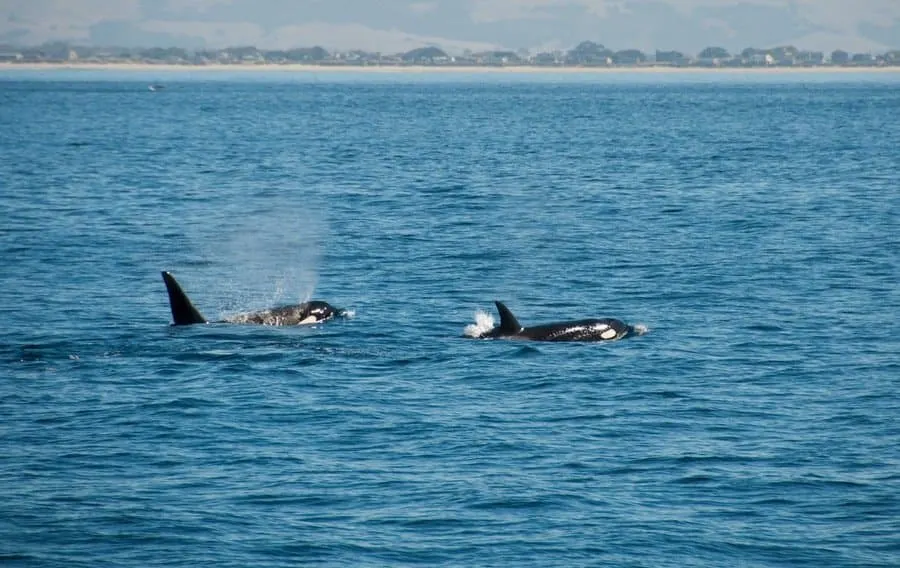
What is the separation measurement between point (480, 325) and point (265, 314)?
463 centimetres

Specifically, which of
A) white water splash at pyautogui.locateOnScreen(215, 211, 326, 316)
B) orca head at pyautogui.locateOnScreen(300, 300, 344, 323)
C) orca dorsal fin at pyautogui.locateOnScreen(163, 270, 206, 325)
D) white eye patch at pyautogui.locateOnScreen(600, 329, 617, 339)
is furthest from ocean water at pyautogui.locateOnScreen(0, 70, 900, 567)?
orca head at pyautogui.locateOnScreen(300, 300, 344, 323)

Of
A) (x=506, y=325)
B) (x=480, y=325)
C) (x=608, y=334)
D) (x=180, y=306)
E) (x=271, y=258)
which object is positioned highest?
(x=180, y=306)

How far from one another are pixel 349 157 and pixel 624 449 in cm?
6955

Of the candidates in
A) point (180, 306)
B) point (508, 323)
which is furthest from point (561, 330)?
point (180, 306)

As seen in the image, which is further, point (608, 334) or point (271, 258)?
point (271, 258)

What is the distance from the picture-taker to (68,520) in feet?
58.7

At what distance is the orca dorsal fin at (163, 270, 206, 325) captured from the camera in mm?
29609

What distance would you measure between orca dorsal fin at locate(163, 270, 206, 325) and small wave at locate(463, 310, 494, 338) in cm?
568

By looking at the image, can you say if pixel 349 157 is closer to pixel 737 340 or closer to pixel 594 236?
pixel 594 236

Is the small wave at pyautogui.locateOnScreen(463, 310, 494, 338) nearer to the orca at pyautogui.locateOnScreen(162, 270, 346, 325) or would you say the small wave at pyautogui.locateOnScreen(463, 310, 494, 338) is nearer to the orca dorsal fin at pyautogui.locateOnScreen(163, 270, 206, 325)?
the orca at pyautogui.locateOnScreen(162, 270, 346, 325)

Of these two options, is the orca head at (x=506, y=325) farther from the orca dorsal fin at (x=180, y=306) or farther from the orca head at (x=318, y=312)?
the orca dorsal fin at (x=180, y=306)

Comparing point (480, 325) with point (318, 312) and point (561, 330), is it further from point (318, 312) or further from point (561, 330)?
point (318, 312)

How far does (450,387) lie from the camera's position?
2453cm

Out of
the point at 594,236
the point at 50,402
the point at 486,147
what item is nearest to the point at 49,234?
the point at 594,236
